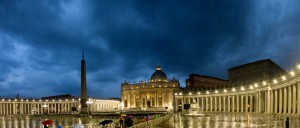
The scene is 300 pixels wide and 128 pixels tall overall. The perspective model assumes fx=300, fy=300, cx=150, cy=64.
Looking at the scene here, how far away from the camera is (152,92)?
561 feet

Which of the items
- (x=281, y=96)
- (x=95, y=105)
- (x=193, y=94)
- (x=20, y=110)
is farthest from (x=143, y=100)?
(x=281, y=96)

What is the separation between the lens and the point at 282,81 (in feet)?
204

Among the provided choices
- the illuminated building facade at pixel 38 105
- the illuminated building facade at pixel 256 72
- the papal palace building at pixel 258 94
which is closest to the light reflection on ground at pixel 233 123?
the papal palace building at pixel 258 94

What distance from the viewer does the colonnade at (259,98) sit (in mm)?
58469

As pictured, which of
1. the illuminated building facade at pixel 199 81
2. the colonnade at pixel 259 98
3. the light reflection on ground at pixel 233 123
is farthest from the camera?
the illuminated building facade at pixel 199 81

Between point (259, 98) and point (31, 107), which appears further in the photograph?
point (31, 107)

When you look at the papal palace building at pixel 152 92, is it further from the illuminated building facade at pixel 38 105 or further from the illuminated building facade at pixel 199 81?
the illuminated building facade at pixel 38 105

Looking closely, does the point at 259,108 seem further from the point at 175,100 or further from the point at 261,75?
the point at 175,100

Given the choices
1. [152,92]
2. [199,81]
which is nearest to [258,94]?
[199,81]

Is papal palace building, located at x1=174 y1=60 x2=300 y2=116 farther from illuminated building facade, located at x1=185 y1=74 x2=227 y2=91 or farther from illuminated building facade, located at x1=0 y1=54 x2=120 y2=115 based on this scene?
illuminated building facade, located at x1=0 y1=54 x2=120 y2=115

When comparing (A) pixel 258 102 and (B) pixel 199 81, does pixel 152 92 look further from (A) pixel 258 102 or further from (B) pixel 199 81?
(A) pixel 258 102

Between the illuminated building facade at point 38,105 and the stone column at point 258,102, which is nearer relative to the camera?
the stone column at point 258,102

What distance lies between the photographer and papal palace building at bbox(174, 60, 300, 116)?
58612mm

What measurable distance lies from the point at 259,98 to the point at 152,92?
315 ft
